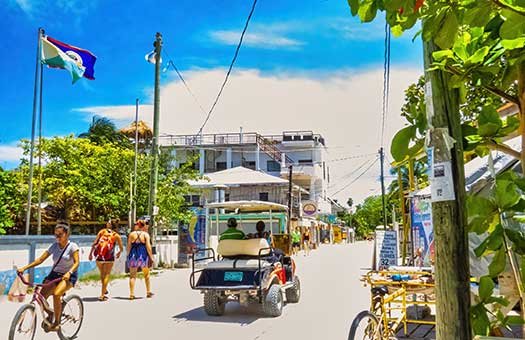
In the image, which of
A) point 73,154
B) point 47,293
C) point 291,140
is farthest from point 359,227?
point 47,293

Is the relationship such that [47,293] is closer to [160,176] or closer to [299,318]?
[299,318]

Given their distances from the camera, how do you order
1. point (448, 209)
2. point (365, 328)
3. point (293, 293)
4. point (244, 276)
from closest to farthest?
point (448, 209) → point (365, 328) → point (244, 276) → point (293, 293)

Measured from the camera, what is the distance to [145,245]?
37.9 feet

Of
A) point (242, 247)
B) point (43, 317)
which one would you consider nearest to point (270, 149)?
point (242, 247)

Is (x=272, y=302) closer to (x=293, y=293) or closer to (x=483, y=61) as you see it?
(x=293, y=293)

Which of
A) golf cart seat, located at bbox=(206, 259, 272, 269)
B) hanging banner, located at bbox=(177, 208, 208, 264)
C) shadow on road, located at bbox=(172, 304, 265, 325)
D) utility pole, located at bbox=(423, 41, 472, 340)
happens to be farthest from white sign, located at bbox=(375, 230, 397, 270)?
utility pole, located at bbox=(423, 41, 472, 340)

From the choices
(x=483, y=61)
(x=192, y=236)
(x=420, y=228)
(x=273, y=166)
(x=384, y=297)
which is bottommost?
(x=384, y=297)

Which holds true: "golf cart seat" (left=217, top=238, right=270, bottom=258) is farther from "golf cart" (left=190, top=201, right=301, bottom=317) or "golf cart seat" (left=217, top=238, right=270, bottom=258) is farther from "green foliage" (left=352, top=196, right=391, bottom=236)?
"green foliage" (left=352, top=196, right=391, bottom=236)

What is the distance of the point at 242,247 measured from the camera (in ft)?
30.4

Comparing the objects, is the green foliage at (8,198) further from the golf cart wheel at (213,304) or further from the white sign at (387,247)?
the white sign at (387,247)

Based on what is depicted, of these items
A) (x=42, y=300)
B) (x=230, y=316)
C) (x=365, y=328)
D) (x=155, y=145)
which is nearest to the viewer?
(x=365, y=328)

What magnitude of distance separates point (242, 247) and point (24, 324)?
4.05 meters

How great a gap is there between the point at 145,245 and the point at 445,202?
407 inches

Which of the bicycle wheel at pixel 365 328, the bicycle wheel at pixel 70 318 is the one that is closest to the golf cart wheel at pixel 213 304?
the bicycle wheel at pixel 70 318
